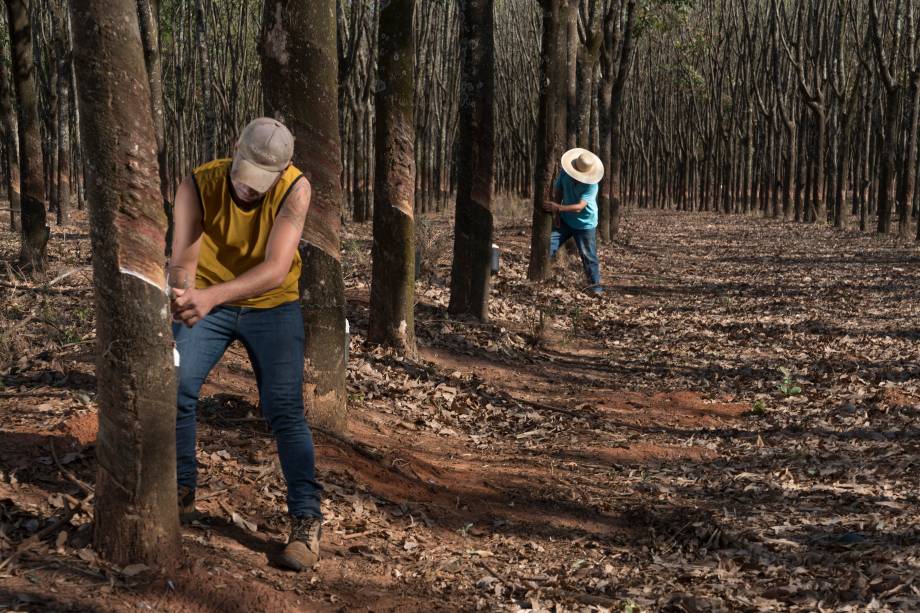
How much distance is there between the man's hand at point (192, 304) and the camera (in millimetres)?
3344

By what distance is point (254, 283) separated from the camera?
3465 mm

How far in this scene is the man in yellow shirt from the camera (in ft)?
11.5

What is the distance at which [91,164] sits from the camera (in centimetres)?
322

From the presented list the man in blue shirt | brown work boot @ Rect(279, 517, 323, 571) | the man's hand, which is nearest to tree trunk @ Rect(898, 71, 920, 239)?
the man in blue shirt

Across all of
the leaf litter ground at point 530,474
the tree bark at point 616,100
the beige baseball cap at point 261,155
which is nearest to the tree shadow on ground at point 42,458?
the leaf litter ground at point 530,474

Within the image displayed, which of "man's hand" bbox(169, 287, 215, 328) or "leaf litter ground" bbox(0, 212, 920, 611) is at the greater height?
"man's hand" bbox(169, 287, 215, 328)

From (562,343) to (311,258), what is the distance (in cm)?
480

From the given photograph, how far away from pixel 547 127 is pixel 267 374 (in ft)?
29.3

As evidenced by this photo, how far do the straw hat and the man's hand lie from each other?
8.71m

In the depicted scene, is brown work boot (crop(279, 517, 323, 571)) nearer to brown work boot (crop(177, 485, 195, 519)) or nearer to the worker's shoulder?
brown work boot (crop(177, 485, 195, 519))

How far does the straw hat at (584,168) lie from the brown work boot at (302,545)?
8.37 meters

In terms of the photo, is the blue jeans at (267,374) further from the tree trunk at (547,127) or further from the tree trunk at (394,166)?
the tree trunk at (547,127)

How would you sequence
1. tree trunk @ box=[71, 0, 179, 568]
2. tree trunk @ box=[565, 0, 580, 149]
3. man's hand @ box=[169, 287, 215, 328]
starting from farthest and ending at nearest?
1. tree trunk @ box=[565, 0, 580, 149]
2. man's hand @ box=[169, 287, 215, 328]
3. tree trunk @ box=[71, 0, 179, 568]

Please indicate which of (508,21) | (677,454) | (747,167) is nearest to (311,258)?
Result: (677,454)
